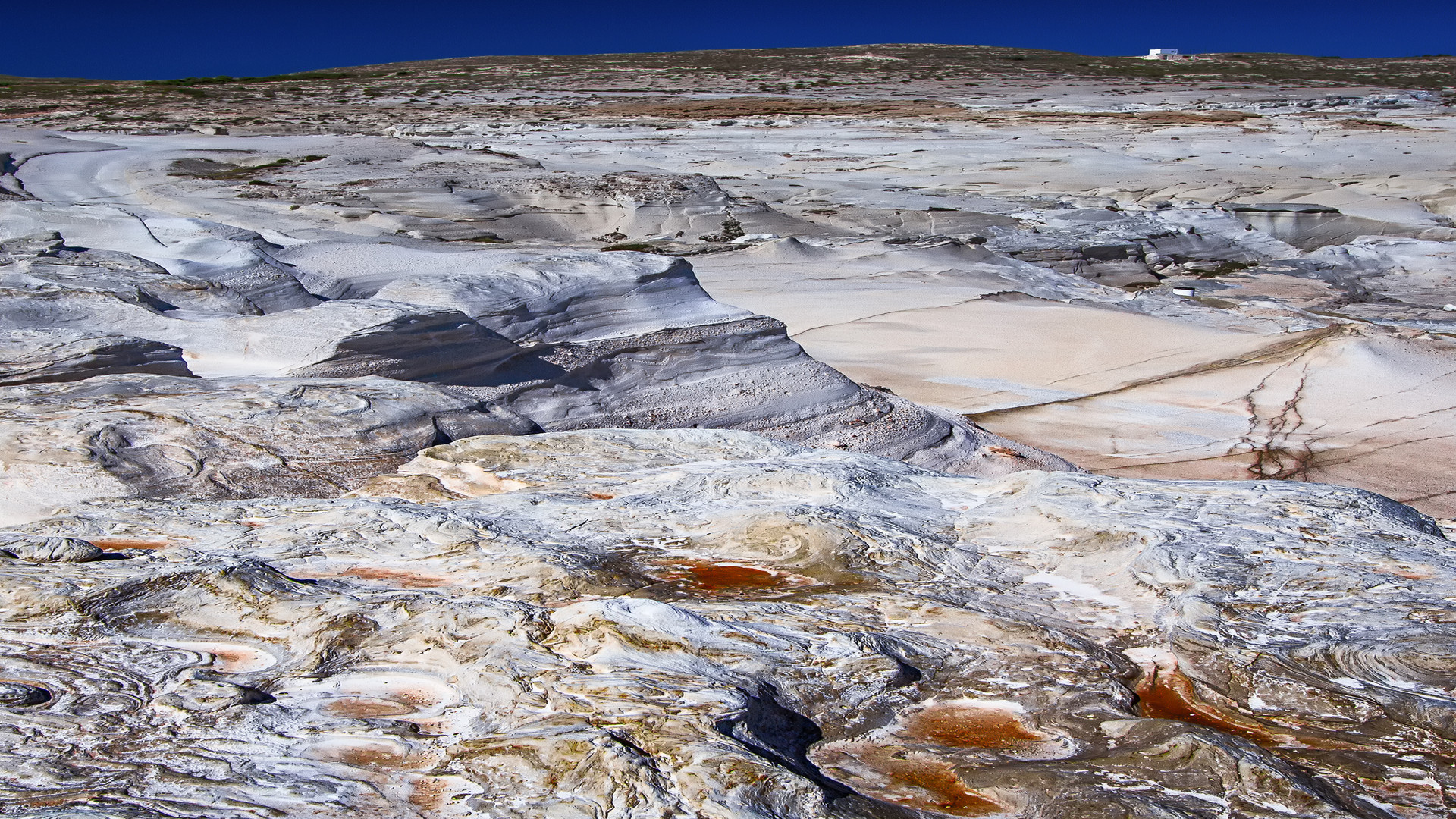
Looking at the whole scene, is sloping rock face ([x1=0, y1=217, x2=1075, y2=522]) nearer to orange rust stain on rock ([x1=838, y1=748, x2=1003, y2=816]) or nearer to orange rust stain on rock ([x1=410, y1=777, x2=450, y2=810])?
orange rust stain on rock ([x1=410, y1=777, x2=450, y2=810])

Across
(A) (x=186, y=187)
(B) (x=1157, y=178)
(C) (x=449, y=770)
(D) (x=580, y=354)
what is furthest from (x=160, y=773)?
(B) (x=1157, y=178)

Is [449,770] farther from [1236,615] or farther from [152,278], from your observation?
[152,278]

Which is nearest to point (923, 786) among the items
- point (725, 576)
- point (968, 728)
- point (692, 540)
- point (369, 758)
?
point (968, 728)

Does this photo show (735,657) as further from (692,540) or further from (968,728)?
(692,540)

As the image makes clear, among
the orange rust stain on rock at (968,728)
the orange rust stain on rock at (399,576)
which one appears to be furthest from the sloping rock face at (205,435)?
the orange rust stain on rock at (968,728)

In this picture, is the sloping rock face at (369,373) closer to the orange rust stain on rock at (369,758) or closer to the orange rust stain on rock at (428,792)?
Result: the orange rust stain on rock at (369,758)

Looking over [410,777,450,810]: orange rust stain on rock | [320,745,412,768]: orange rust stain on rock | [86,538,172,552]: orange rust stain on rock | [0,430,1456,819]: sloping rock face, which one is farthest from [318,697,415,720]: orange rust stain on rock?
[86,538,172,552]: orange rust stain on rock

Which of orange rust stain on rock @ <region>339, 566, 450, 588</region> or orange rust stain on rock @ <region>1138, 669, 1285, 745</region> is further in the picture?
orange rust stain on rock @ <region>339, 566, 450, 588</region>
